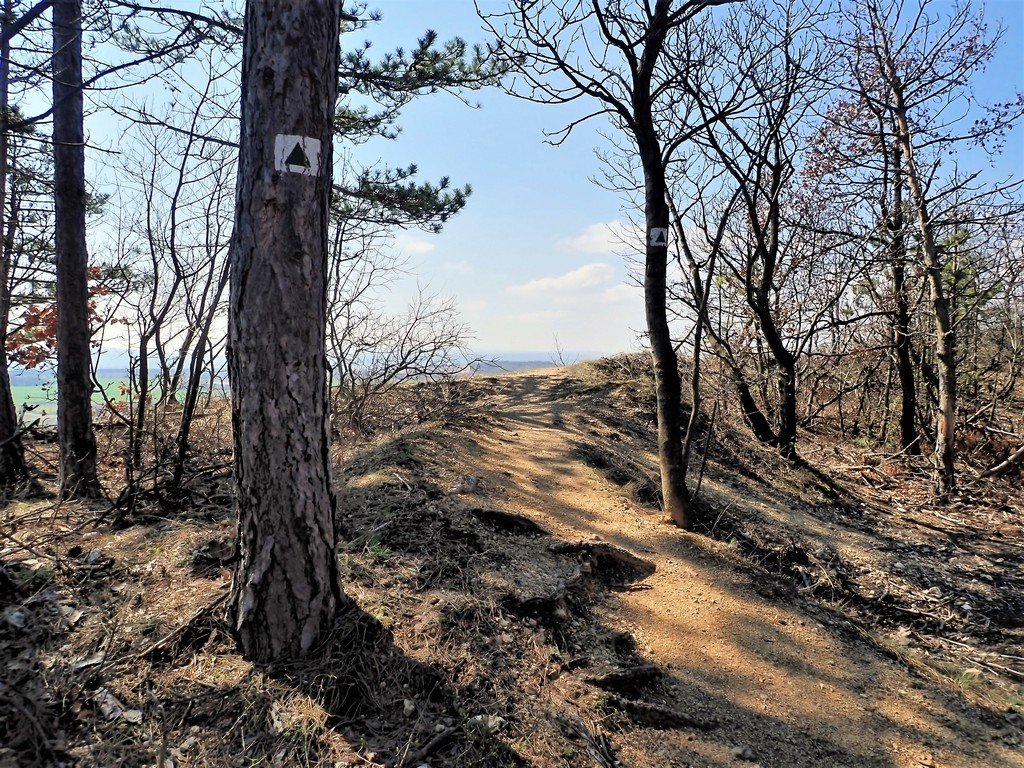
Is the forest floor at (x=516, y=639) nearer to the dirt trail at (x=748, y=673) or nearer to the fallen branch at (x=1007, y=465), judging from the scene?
the dirt trail at (x=748, y=673)

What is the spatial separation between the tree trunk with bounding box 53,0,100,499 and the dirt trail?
11.7 feet

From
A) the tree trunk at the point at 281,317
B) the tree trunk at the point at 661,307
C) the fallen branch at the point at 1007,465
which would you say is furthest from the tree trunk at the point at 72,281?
the fallen branch at the point at 1007,465

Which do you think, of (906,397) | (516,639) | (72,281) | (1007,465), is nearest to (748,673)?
(516,639)

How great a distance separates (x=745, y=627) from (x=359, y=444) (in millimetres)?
4120

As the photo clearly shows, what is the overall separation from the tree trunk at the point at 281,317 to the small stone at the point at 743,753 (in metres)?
2.04

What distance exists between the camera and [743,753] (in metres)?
2.57

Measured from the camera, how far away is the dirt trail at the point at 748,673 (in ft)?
8.90

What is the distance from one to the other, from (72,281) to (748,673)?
6098mm

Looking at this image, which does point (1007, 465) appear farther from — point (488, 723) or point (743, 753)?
point (488, 723)

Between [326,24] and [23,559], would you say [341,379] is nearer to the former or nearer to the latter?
[23,559]

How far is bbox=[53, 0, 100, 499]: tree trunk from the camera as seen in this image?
4.80 m

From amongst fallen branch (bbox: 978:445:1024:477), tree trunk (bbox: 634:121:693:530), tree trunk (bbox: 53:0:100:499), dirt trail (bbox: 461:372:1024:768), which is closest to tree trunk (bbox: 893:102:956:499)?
fallen branch (bbox: 978:445:1024:477)

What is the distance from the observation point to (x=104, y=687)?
7.39ft

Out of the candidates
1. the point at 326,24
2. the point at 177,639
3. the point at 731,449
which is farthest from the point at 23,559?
the point at 731,449
